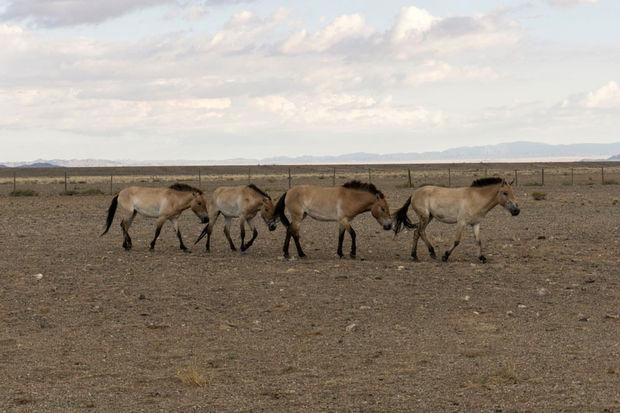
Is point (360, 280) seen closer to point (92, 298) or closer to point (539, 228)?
point (92, 298)

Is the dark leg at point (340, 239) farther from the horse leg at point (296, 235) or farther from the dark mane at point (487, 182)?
the dark mane at point (487, 182)

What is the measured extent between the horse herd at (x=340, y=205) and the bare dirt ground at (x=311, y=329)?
0.71 m

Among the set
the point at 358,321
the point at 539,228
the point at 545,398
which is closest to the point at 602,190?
the point at 539,228

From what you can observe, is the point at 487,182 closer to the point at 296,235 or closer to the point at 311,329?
the point at 296,235

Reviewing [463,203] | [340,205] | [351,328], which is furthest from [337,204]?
[351,328]

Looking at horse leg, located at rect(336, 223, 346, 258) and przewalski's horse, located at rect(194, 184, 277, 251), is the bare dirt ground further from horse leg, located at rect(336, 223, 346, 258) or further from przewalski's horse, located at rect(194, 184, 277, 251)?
przewalski's horse, located at rect(194, 184, 277, 251)

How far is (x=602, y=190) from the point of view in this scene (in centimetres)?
4547

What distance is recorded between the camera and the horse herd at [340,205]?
1752 cm

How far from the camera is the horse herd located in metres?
17.5

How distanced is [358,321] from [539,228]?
13.1 metres

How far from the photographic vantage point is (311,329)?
1114 cm

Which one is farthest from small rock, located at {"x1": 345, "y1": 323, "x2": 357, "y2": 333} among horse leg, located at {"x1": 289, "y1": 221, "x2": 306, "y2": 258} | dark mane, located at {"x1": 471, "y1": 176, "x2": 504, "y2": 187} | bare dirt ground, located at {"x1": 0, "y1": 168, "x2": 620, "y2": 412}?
dark mane, located at {"x1": 471, "y1": 176, "x2": 504, "y2": 187}

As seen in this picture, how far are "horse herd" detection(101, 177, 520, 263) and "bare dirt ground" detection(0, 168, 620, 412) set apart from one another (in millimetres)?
708

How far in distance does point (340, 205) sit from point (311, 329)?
279 inches
